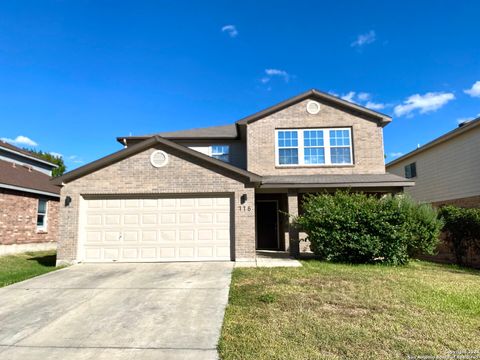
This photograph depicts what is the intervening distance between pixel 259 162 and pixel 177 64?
647 centimetres

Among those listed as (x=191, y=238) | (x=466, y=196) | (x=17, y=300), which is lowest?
(x=17, y=300)

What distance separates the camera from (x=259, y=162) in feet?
49.8

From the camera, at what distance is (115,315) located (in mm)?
5980

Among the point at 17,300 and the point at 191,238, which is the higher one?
the point at 191,238

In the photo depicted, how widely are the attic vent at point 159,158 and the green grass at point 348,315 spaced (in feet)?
16.4

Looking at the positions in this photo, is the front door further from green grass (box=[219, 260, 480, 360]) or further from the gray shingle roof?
green grass (box=[219, 260, 480, 360])

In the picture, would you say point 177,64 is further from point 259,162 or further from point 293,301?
point 293,301

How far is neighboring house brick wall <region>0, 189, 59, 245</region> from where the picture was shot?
48.8 ft

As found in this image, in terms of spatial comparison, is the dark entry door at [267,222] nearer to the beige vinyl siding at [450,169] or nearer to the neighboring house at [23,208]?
the neighboring house at [23,208]

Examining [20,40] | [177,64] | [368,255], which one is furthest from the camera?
[177,64]

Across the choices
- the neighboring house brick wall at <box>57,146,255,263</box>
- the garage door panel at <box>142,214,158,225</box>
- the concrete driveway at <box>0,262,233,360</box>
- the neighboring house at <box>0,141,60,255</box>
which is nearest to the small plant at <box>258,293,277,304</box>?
the concrete driveway at <box>0,262,233,360</box>

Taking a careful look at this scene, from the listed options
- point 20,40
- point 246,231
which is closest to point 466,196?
point 246,231

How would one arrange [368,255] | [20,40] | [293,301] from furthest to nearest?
1. [20,40]
2. [368,255]
3. [293,301]

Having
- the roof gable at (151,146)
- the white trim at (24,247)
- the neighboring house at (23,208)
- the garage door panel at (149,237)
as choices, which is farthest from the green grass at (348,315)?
the white trim at (24,247)
